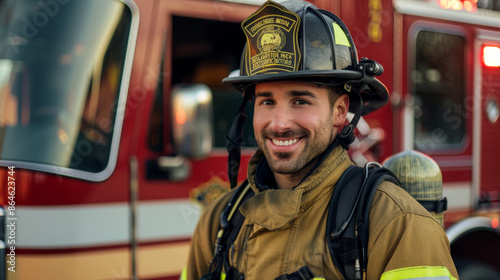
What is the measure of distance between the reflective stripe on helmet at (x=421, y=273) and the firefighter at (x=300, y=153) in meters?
0.06

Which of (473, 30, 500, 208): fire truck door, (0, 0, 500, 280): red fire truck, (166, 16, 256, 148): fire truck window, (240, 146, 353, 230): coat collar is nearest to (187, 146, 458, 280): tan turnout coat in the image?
(240, 146, 353, 230): coat collar

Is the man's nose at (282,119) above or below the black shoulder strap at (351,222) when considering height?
above

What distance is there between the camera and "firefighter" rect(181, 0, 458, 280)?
59.7 inches

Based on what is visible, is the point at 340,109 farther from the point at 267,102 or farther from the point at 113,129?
the point at 113,129

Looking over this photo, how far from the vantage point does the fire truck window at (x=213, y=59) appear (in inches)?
119

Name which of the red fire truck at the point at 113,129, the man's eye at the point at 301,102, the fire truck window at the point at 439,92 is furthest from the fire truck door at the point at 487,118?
the man's eye at the point at 301,102

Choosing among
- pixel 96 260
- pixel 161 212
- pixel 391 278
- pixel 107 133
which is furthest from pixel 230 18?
pixel 391 278

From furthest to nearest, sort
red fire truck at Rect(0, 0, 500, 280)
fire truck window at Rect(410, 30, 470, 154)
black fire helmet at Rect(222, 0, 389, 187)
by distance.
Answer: fire truck window at Rect(410, 30, 470, 154) → red fire truck at Rect(0, 0, 500, 280) → black fire helmet at Rect(222, 0, 389, 187)

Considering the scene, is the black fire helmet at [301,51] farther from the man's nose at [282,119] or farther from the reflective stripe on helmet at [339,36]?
the man's nose at [282,119]

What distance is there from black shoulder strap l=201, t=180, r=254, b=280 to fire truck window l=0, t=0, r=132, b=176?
3.32 ft

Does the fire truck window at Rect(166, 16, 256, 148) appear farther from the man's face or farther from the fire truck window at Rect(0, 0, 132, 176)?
the man's face

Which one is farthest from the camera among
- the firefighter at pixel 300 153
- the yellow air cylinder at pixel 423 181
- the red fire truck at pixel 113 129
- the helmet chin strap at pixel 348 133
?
the red fire truck at pixel 113 129

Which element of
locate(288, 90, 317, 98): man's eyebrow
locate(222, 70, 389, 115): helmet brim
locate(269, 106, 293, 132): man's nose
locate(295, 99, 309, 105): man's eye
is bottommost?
locate(269, 106, 293, 132): man's nose

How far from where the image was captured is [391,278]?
1.40 meters
